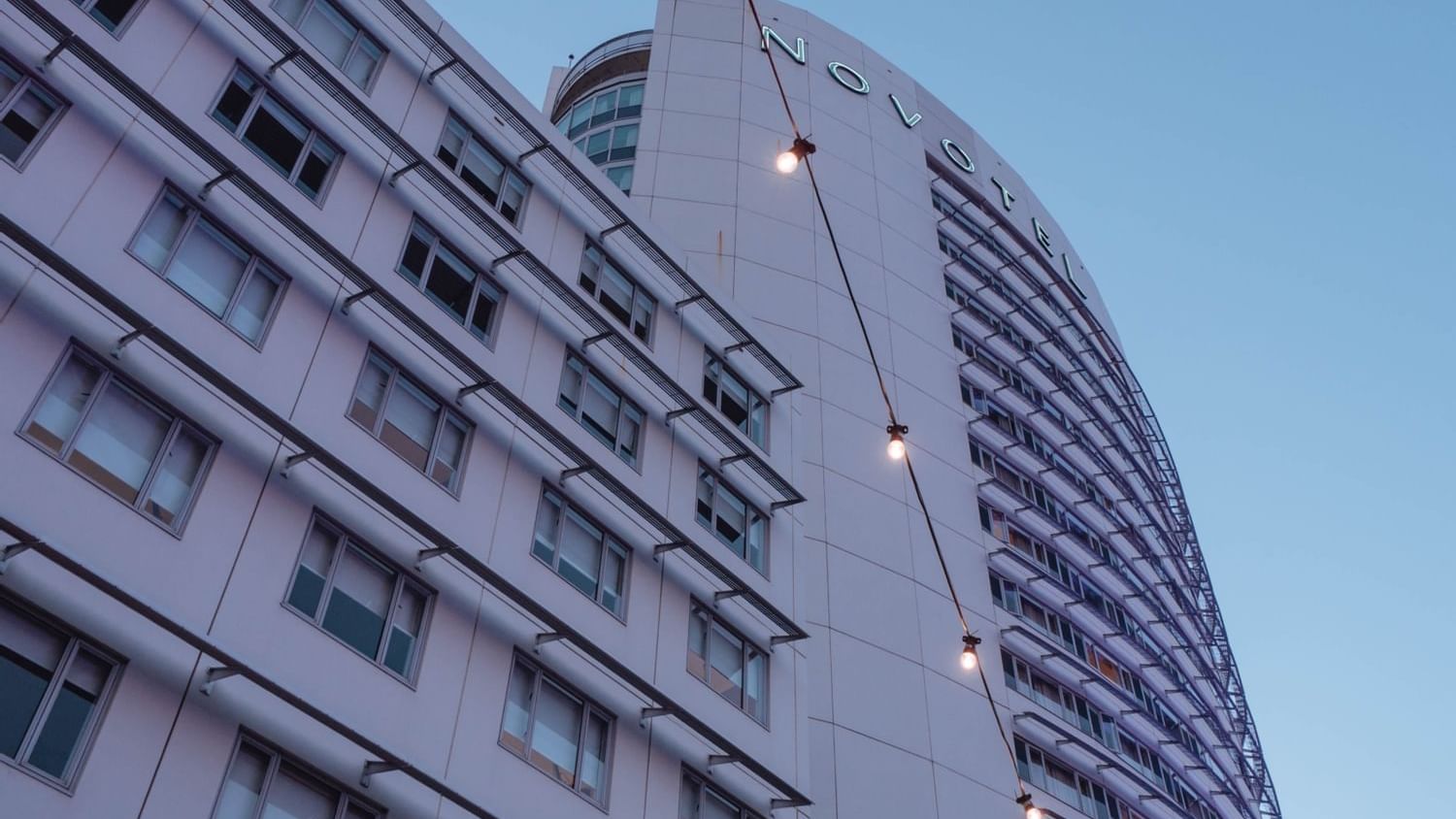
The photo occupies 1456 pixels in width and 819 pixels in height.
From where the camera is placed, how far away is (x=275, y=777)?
17016 mm

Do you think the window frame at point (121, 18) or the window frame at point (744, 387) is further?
the window frame at point (744, 387)

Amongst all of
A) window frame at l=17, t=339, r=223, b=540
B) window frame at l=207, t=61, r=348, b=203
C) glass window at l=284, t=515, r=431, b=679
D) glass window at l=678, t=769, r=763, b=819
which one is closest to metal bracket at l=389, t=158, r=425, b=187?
window frame at l=207, t=61, r=348, b=203

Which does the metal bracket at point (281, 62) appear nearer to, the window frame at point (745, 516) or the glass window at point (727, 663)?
the window frame at point (745, 516)

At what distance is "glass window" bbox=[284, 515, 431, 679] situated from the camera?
62.2ft

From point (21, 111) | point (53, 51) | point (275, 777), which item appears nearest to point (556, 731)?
point (275, 777)

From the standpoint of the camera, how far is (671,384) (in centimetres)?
2828

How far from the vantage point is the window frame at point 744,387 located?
31.4 m

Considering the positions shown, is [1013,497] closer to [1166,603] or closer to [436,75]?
[1166,603]

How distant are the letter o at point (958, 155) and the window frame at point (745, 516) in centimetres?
3737

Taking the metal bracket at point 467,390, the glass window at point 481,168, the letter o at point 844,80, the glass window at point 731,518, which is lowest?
the metal bracket at point 467,390

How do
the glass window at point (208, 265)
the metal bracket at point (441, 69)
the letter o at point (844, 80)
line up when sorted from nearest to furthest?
the glass window at point (208, 265) < the metal bracket at point (441, 69) < the letter o at point (844, 80)

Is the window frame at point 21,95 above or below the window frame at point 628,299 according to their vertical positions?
below

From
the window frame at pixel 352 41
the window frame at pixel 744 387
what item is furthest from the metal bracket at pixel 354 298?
the window frame at pixel 744 387

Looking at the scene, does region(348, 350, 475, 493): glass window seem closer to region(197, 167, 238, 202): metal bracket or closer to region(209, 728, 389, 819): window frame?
region(197, 167, 238, 202): metal bracket
